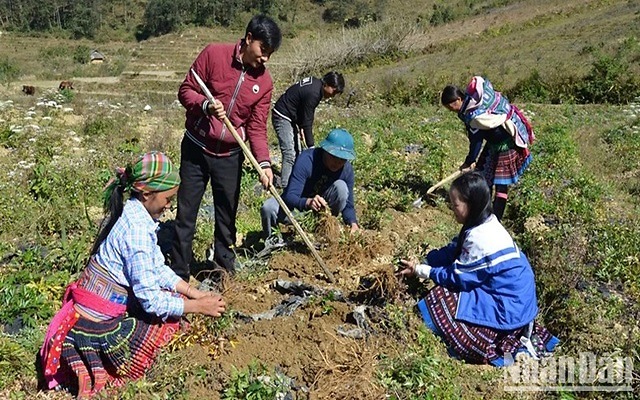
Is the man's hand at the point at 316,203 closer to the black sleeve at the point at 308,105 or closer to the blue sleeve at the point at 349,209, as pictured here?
the blue sleeve at the point at 349,209

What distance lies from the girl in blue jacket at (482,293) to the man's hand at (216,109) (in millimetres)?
1413

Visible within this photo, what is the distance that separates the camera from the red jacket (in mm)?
3342

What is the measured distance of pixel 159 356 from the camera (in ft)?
8.45

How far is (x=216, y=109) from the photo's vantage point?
10.4ft

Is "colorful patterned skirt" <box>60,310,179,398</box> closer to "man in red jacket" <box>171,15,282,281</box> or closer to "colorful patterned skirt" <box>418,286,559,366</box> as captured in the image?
"man in red jacket" <box>171,15,282,281</box>

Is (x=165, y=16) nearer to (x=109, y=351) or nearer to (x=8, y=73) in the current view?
(x=8, y=73)

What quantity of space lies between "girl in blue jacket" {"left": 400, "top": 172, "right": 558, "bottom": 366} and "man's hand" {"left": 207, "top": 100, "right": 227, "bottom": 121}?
1413 millimetres

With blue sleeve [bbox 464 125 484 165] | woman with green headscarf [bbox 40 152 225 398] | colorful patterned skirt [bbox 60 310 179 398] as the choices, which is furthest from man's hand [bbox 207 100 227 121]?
blue sleeve [bbox 464 125 484 165]

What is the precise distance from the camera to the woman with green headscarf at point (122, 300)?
2484 millimetres

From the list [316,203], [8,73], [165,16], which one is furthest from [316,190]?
[165,16]

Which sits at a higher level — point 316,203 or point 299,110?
point 299,110

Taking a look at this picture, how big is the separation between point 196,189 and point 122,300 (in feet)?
3.70

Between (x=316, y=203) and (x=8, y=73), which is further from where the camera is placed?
(x=8, y=73)

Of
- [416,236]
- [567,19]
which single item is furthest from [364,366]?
[567,19]
